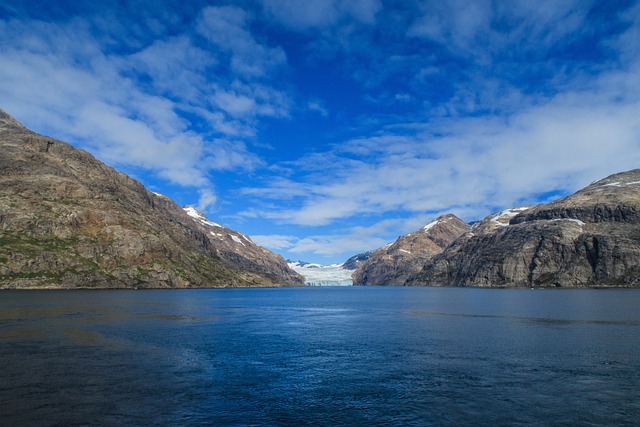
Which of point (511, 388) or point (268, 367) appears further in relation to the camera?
point (268, 367)

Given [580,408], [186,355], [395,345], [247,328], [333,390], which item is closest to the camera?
[580,408]

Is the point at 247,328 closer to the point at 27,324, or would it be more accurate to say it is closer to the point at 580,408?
the point at 27,324

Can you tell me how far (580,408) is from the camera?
1218 inches

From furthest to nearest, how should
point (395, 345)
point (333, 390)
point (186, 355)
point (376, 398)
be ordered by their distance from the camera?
point (395, 345) → point (186, 355) → point (333, 390) → point (376, 398)

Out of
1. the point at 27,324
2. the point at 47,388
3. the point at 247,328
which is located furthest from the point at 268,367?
the point at 27,324

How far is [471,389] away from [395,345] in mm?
23532

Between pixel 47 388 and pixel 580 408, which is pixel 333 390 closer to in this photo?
pixel 580 408

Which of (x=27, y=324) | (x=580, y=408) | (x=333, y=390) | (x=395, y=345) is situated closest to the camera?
(x=580, y=408)

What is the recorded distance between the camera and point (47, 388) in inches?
1352

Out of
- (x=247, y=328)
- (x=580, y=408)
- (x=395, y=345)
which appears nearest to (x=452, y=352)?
(x=395, y=345)

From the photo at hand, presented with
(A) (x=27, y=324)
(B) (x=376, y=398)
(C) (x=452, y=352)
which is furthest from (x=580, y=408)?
(A) (x=27, y=324)

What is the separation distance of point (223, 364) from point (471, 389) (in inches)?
1009

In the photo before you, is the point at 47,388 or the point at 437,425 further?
the point at 47,388

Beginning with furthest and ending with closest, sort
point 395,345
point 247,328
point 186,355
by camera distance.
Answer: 1. point 247,328
2. point 395,345
3. point 186,355
